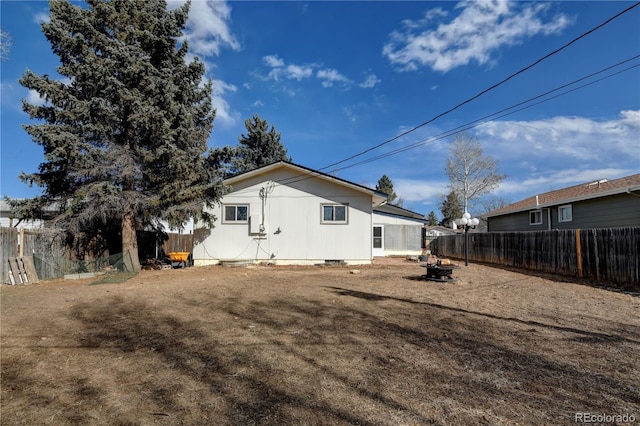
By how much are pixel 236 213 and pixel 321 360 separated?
38.2 feet

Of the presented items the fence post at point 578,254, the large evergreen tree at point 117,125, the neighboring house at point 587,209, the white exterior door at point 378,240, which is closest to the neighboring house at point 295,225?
the large evergreen tree at point 117,125

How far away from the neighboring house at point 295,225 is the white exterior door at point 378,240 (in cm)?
592

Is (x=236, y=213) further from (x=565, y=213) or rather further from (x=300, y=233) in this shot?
(x=565, y=213)

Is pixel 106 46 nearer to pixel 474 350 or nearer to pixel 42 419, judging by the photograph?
pixel 42 419

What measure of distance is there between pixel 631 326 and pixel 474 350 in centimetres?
312

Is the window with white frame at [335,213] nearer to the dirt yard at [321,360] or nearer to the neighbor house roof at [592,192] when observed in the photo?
the dirt yard at [321,360]

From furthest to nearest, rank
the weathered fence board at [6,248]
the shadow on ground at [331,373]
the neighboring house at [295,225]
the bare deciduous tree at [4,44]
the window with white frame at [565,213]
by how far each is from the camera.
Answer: the window with white frame at [565,213] → the neighboring house at [295,225] → the weathered fence board at [6,248] → the bare deciduous tree at [4,44] → the shadow on ground at [331,373]

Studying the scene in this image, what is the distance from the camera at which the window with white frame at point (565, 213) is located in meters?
15.5

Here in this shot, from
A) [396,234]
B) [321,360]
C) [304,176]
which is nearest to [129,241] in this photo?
[304,176]

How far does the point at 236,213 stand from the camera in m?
14.6

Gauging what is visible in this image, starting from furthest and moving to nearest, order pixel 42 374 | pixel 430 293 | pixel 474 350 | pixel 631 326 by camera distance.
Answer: pixel 430 293 < pixel 631 326 < pixel 474 350 < pixel 42 374

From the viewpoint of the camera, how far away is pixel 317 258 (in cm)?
1447

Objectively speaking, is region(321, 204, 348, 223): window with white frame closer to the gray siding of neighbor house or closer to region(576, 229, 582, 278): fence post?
region(576, 229, 582, 278): fence post

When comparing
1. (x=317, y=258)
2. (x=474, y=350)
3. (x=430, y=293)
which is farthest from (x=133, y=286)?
(x=474, y=350)
